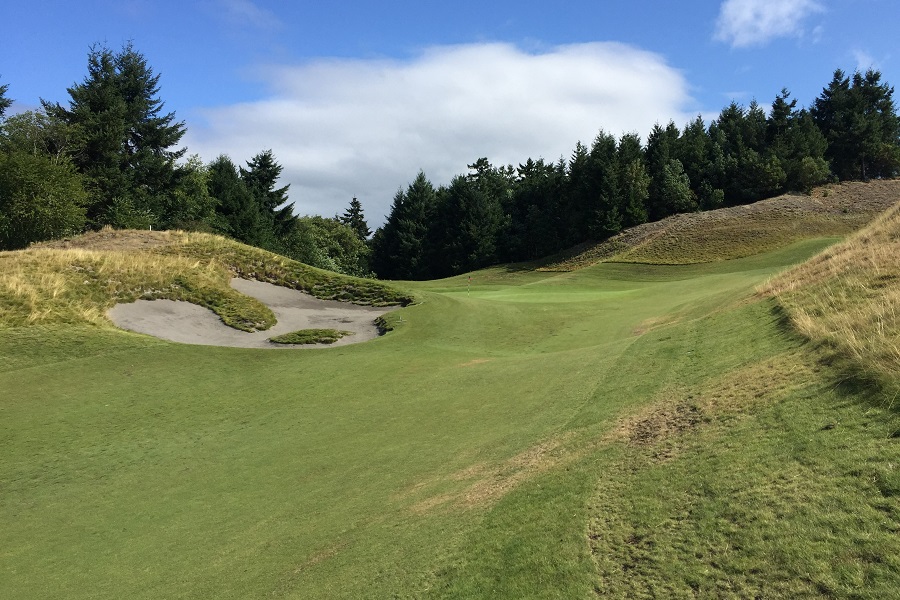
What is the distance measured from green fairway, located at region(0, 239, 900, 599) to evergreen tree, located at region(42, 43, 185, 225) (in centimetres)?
4609

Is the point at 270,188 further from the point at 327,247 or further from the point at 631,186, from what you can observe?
the point at 631,186

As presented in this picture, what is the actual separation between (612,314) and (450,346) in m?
8.36

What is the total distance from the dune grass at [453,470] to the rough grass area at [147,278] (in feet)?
7.62

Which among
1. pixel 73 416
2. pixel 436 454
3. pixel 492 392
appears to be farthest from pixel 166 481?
pixel 492 392

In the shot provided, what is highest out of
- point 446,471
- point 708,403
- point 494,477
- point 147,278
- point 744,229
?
point 744,229

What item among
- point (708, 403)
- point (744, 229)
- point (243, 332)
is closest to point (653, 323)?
point (708, 403)

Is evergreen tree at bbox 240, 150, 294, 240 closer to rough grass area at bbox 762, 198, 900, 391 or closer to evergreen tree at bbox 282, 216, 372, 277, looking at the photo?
evergreen tree at bbox 282, 216, 372, 277

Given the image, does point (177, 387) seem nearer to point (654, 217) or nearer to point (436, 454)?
point (436, 454)

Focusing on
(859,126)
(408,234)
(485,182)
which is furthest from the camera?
(485,182)

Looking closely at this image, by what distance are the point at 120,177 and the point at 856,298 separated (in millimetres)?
65932

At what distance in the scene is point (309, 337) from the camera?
2338 cm

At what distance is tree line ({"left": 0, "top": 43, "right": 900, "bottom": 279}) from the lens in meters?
58.5

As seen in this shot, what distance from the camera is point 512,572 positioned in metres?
5.66

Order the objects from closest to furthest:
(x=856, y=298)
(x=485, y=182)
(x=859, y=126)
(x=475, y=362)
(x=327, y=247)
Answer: (x=856, y=298) → (x=475, y=362) → (x=859, y=126) → (x=485, y=182) → (x=327, y=247)
